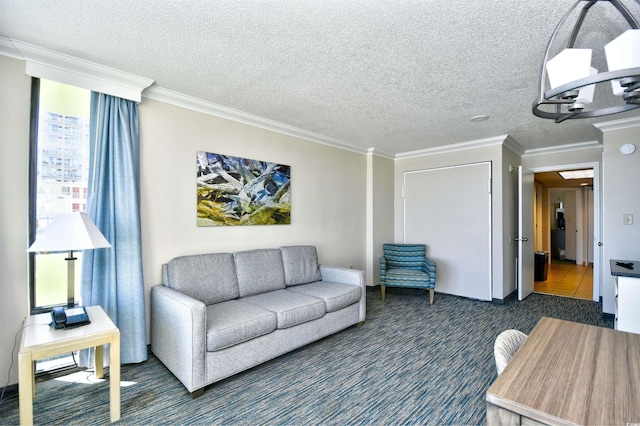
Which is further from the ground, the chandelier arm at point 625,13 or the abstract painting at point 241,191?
the chandelier arm at point 625,13

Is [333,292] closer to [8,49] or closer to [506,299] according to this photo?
[506,299]

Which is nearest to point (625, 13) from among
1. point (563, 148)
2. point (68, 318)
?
point (68, 318)

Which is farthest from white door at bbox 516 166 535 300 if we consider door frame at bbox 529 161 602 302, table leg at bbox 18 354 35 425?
table leg at bbox 18 354 35 425

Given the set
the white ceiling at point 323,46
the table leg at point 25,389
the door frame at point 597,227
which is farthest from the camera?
the door frame at point 597,227

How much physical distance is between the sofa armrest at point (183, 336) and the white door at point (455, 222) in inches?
160

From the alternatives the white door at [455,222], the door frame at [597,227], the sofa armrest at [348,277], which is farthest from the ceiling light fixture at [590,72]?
the door frame at [597,227]

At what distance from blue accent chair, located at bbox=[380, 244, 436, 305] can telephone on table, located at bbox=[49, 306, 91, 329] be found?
11.8 ft

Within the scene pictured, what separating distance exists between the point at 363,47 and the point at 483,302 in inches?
163

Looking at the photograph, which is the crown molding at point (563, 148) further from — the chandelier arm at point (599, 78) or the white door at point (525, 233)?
the chandelier arm at point (599, 78)

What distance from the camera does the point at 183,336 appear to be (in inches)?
88.4

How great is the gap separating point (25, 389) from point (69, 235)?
89cm

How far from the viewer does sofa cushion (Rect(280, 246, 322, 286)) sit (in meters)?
3.65

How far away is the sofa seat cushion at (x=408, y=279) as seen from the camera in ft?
14.6

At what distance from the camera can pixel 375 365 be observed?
2691mm
